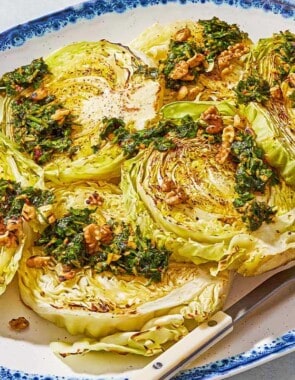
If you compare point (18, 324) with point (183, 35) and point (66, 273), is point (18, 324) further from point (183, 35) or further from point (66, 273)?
point (183, 35)

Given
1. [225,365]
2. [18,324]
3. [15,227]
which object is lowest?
[225,365]

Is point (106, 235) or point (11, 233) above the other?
point (11, 233)

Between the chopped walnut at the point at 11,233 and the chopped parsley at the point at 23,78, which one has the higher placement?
the chopped parsley at the point at 23,78

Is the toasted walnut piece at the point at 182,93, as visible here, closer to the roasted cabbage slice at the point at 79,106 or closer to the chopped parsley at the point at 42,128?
the roasted cabbage slice at the point at 79,106

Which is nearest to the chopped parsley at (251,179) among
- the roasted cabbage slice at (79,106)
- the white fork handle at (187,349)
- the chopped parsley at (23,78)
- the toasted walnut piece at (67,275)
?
the white fork handle at (187,349)

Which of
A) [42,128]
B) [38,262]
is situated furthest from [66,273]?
[42,128]

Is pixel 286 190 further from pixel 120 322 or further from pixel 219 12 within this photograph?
pixel 219 12

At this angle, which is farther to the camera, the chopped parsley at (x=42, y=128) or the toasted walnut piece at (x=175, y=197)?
the chopped parsley at (x=42, y=128)
